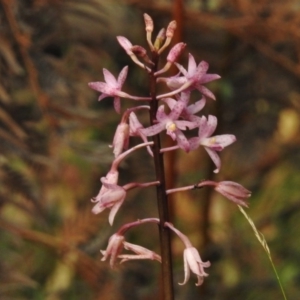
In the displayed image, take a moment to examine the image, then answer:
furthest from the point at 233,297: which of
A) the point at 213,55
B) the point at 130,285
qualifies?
the point at 213,55

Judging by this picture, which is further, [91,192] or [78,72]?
[91,192]

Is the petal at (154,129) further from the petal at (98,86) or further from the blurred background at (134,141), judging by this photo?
the blurred background at (134,141)

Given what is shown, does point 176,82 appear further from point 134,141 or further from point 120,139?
point 134,141

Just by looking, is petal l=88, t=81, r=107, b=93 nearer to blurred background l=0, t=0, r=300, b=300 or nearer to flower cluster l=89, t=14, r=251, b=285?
flower cluster l=89, t=14, r=251, b=285

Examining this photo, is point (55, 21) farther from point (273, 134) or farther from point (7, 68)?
point (273, 134)

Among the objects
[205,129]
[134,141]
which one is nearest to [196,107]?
[205,129]

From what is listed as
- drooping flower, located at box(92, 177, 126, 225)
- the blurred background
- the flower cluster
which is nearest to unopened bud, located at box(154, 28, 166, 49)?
the flower cluster

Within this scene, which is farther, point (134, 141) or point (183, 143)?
point (134, 141)
